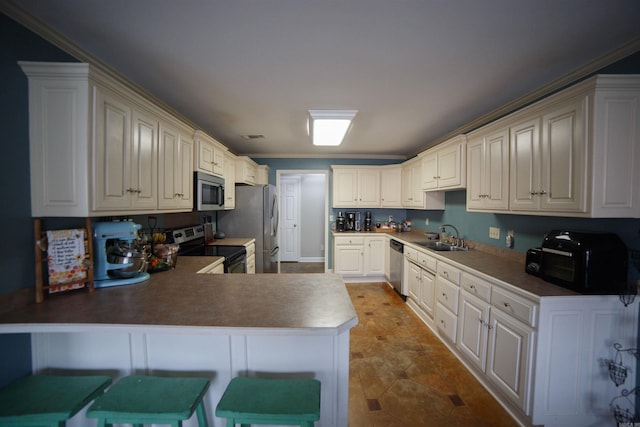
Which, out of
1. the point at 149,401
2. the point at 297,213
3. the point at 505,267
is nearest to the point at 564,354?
the point at 505,267

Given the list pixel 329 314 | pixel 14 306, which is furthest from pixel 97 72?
pixel 329 314

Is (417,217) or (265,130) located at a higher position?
(265,130)

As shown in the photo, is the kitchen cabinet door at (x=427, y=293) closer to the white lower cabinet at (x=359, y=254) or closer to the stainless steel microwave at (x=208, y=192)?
the white lower cabinet at (x=359, y=254)

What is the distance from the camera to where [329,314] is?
44.4 inches

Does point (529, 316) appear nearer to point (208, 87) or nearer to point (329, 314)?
point (329, 314)

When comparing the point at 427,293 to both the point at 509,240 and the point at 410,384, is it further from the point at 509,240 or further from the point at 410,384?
the point at 410,384

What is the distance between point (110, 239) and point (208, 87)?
1.42m

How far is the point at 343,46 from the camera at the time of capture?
154 cm

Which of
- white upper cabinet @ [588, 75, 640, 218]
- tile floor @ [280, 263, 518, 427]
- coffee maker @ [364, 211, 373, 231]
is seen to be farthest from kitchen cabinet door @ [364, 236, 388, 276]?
white upper cabinet @ [588, 75, 640, 218]

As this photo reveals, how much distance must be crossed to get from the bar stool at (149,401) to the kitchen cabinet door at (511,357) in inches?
73.2

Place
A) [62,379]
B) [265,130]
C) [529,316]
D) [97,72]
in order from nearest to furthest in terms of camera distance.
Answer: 1. [62,379]
2. [97,72]
3. [529,316]
4. [265,130]

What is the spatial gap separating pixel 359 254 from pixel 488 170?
2504 mm

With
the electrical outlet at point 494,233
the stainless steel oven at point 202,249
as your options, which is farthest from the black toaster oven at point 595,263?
the stainless steel oven at point 202,249

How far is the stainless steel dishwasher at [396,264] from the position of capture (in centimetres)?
357
